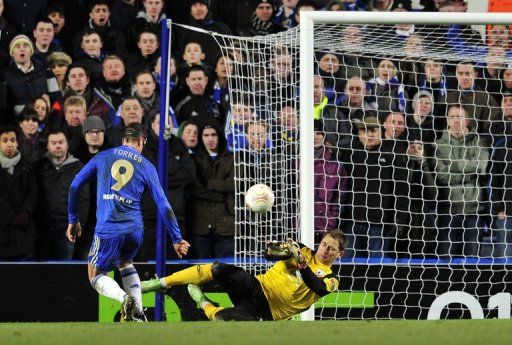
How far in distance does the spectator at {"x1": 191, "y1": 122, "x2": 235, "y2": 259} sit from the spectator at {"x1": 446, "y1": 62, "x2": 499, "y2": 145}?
270 centimetres

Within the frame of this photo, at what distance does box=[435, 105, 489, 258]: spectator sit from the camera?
12.3 meters

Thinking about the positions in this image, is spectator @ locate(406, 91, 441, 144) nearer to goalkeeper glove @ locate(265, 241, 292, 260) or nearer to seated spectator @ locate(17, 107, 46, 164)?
goalkeeper glove @ locate(265, 241, 292, 260)

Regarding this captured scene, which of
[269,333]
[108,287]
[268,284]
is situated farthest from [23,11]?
[269,333]

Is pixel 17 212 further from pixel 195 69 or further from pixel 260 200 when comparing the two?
pixel 260 200

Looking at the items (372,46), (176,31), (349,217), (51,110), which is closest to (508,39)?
(372,46)

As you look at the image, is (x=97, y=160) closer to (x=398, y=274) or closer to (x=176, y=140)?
(x=176, y=140)

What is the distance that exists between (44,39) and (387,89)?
3.78 m

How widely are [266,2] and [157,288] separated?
15.9ft

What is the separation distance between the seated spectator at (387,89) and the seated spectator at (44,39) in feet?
11.5

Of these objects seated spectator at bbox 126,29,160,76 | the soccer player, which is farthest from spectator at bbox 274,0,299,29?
the soccer player

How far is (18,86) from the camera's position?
12.4 meters

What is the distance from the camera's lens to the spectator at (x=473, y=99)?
507 inches

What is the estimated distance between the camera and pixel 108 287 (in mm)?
9961

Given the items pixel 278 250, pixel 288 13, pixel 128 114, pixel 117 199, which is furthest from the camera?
pixel 288 13
